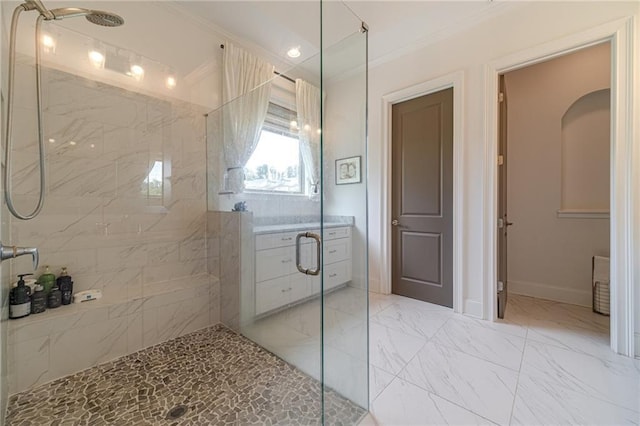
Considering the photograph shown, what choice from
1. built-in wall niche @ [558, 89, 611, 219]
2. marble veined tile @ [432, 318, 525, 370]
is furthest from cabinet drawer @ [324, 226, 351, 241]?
built-in wall niche @ [558, 89, 611, 219]

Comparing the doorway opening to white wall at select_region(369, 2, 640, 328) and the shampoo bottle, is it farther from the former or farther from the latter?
the shampoo bottle

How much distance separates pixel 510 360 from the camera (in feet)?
5.84

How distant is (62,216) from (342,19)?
2.78 m

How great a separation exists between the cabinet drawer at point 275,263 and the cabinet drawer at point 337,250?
51cm

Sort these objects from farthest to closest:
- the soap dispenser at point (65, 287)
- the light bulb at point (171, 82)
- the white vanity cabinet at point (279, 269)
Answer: the light bulb at point (171, 82), the white vanity cabinet at point (279, 269), the soap dispenser at point (65, 287)

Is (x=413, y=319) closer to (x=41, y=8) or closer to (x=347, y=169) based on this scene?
(x=347, y=169)

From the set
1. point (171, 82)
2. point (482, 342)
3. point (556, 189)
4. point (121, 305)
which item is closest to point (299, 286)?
point (121, 305)

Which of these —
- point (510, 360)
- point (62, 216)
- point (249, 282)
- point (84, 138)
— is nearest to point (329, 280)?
point (249, 282)

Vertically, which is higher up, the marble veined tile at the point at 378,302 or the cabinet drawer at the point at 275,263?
the cabinet drawer at the point at 275,263

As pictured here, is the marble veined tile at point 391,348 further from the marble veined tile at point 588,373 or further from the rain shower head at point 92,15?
the rain shower head at point 92,15

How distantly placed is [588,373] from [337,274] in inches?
66.0

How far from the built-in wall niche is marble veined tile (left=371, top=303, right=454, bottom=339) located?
191cm

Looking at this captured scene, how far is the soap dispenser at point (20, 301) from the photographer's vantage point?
153 centimetres

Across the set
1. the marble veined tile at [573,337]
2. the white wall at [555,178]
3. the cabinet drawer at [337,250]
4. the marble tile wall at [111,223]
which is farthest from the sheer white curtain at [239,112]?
the white wall at [555,178]
